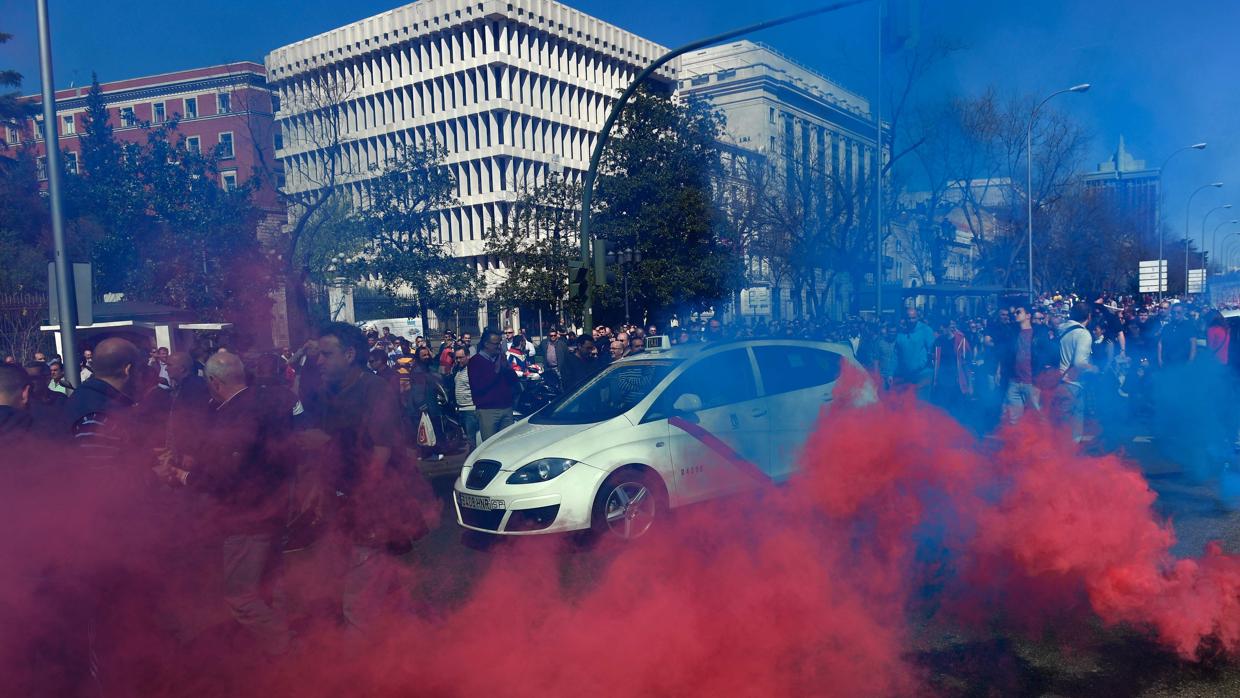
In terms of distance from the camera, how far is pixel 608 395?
6684 mm

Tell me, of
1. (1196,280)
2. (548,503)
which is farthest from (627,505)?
(1196,280)

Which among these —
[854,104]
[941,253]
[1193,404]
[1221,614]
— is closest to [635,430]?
[854,104]

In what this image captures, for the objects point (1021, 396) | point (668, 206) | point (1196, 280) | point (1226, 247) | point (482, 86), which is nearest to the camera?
point (1226, 247)

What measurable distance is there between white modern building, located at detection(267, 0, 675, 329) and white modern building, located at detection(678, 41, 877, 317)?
125ft

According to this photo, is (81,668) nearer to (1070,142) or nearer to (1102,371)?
(1070,142)

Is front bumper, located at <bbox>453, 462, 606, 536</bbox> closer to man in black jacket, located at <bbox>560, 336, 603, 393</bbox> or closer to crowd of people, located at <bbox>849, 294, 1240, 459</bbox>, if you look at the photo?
crowd of people, located at <bbox>849, 294, 1240, 459</bbox>

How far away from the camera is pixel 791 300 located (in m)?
8.62

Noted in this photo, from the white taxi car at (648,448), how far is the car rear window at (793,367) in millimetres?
18

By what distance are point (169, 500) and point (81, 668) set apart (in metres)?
0.76

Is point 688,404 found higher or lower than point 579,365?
higher

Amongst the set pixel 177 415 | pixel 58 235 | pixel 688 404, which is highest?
pixel 58 235

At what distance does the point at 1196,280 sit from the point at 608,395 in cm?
539

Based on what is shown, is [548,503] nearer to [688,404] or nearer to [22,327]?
[688,404]

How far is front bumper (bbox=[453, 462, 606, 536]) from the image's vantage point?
5.81 metres
